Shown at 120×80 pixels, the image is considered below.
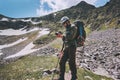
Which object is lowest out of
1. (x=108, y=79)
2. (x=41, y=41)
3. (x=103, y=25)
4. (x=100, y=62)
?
(x=108, y=79)

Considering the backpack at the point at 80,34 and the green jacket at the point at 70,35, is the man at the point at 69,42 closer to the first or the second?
the green jacket at the point at 70,35

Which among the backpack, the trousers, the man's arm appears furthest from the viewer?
the backpack

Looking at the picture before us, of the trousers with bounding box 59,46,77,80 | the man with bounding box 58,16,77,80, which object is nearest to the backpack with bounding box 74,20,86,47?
the man with bounding box 58,16,77,80

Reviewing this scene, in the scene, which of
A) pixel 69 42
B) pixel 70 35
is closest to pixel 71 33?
pixel 70 35

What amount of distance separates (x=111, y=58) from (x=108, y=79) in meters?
14.1

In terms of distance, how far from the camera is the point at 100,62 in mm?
40469

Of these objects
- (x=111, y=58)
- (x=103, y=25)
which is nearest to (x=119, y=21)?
(x=103, y=25)

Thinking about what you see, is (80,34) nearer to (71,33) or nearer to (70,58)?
(71,33)

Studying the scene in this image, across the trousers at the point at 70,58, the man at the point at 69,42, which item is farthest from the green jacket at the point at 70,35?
the trousers at the point at 70,58

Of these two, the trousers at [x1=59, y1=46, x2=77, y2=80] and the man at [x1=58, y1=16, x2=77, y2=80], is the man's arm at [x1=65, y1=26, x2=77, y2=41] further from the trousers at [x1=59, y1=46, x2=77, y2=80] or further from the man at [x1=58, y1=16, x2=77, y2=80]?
the trousers at [x1=59, y1=46, x2=77, y2=80]

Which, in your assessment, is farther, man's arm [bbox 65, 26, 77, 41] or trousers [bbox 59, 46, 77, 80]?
trousers [bbox 59, 46, 77, 80]

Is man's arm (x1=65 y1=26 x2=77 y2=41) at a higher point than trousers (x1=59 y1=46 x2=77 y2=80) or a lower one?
higher

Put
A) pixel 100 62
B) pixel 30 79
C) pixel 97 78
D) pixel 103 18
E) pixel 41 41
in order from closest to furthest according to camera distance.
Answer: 1. pixel 30 79
2. pixel 97 78
3. pixel 100 62
4. pixel 41 41
5. pixel 103 18

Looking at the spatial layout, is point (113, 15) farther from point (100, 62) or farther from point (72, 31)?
point (72, 31)
